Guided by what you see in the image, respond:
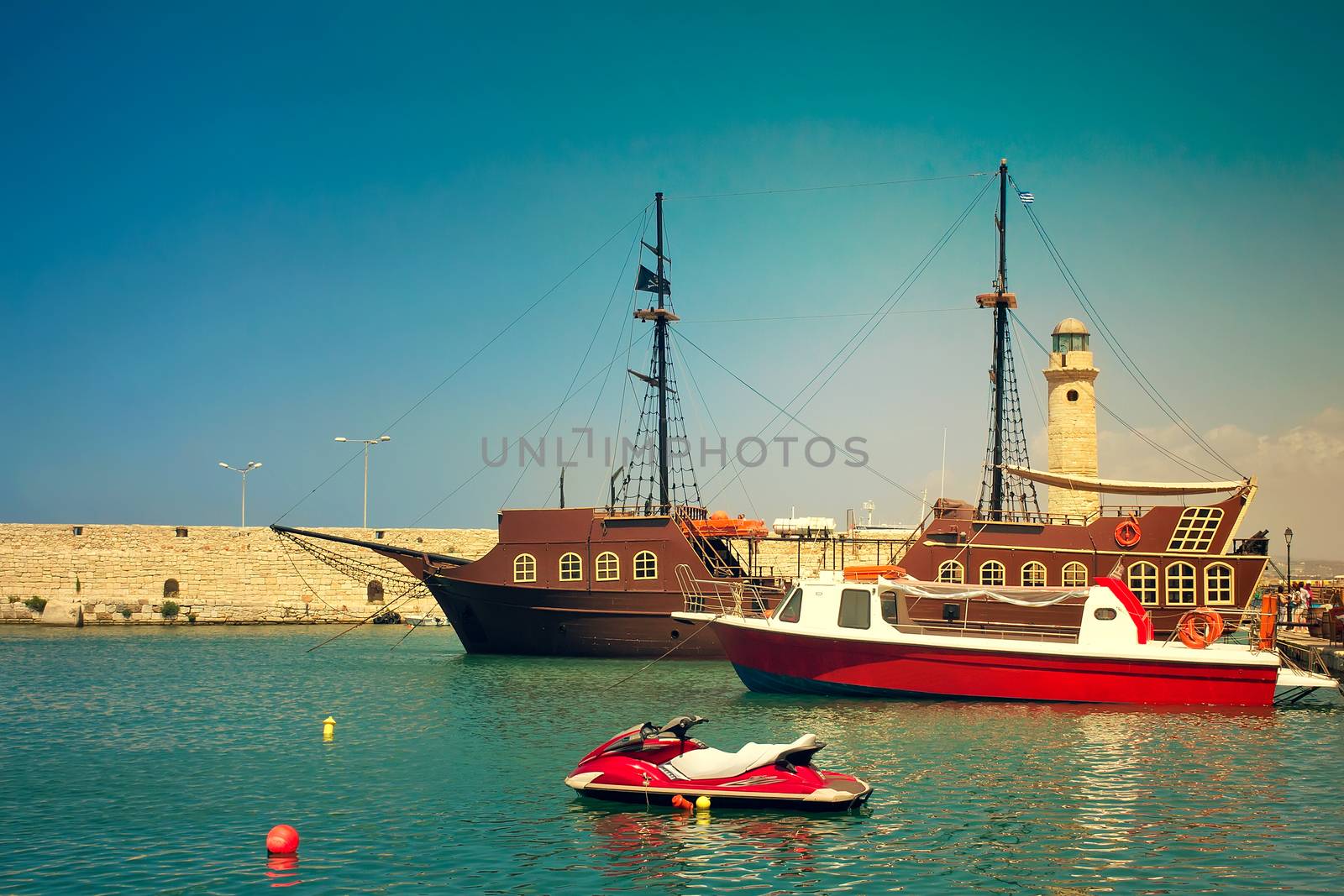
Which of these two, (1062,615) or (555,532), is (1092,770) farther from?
(555,532)

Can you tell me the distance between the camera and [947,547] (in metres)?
27.7

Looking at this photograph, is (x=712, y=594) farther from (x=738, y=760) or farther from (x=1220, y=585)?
(x=738, y=760)

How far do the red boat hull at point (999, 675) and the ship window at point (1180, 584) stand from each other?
670 cm

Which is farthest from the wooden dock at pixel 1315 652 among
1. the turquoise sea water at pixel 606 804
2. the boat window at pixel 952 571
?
the boat window at pixel 952 571

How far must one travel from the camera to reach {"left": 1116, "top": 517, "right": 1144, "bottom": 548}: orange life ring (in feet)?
87.3

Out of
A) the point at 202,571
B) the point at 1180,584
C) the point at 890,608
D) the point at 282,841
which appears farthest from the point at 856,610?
the point at 202,571

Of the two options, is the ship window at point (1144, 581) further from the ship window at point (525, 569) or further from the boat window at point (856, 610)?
the ship window at point (525, 569)

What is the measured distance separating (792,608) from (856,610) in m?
1.32

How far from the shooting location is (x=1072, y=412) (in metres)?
45.9

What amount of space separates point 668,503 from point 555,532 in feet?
13.1

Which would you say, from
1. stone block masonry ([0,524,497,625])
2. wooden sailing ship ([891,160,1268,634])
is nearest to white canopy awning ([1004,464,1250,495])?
wooden sailing ship ([891,160,1268,634])

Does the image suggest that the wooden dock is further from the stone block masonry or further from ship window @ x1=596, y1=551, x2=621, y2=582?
the stone block masonry

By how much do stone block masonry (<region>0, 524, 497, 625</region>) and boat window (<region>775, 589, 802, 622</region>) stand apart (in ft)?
90.9

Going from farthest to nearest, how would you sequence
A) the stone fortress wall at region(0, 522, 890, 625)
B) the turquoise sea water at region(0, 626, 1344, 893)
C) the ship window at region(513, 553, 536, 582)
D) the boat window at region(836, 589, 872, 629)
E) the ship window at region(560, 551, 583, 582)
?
1. the stone fortress wall at region(0, 522, 890, 625)
2. the ship window at region(513, 553, 536, 582)
3. the ship window at region(560, 551, 583, 582)
4. the boat window at region(836, 589, 872, 629)
5. the turquoise sea water at region(0, 626, 1344, 893)
